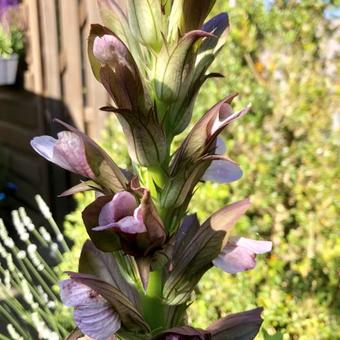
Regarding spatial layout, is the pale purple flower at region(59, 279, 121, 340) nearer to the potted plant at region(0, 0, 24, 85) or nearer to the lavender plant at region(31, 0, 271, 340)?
the lavender plant at region(31, 0, 271, 340)

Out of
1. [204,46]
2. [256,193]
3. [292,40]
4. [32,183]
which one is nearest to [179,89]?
[204,46]

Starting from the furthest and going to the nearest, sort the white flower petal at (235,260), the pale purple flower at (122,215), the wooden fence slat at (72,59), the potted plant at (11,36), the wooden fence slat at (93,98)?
the potted plant at (11,36) < the wooden fence slat at (72,59) < the wooden fence slat at (93,98) < the white flower petal at (235,260) < the pale purple flower at (122,215)

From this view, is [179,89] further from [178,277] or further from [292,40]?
[292,40]

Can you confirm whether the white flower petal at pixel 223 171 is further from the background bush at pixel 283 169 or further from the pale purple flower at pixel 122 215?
the background bush at pixel 283 169

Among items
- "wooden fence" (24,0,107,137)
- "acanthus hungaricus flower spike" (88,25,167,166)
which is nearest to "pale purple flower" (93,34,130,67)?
"acanthus hungaricus flower spike" (88,25,167,166)

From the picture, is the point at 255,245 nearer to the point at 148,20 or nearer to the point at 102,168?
the point at 102,168

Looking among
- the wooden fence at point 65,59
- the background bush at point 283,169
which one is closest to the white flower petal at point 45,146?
the background bush at point 283,169
